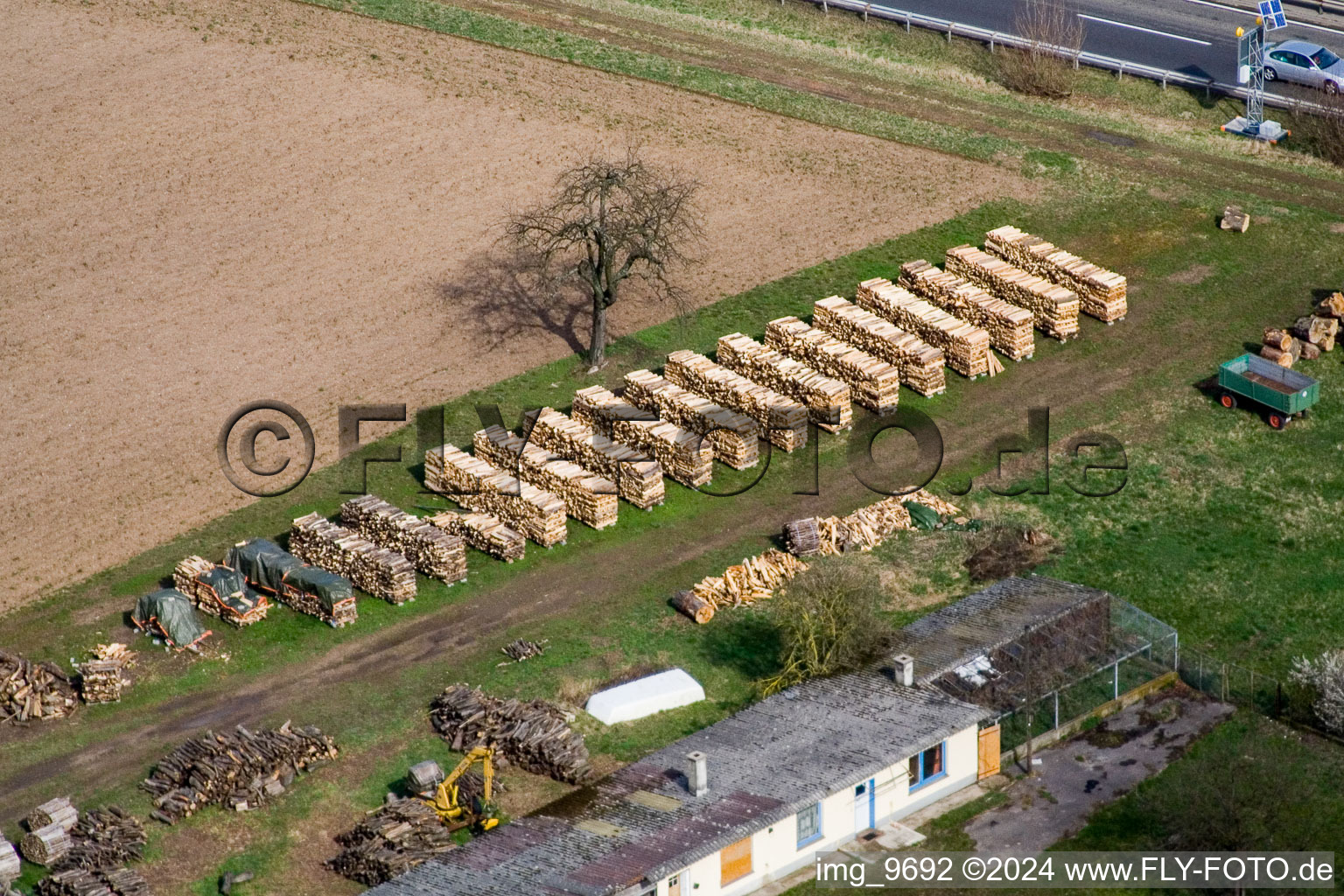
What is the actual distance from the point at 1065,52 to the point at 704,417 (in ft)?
101

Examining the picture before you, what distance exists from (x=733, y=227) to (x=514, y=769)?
3057 centimetres

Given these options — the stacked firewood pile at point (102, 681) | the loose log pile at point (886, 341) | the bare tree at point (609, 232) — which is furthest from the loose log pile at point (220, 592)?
the loose log pile at point (886, 341)

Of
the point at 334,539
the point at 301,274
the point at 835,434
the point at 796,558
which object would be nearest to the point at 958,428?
the point at 835,434

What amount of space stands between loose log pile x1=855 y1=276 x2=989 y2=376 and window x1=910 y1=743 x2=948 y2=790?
2010 centimetres

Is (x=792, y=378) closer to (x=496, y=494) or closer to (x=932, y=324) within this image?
(x=932, y=324)

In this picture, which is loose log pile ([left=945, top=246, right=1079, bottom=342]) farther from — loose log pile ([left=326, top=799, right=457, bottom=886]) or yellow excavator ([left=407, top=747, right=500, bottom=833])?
loose log pile ([left=326, top=799, right=457, bottom=886])

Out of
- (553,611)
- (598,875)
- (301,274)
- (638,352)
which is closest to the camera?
(598,875)

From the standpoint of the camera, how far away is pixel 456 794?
138 ft

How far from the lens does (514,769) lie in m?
43.7

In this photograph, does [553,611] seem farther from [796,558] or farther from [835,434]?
[835,434]

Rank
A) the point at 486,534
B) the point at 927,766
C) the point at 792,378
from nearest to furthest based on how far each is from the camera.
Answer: the point at 927,766
the point at 486,534
the point at 792,378

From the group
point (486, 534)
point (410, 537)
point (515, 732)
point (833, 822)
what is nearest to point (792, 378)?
point (486, 534)

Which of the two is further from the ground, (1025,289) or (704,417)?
(1025,289)

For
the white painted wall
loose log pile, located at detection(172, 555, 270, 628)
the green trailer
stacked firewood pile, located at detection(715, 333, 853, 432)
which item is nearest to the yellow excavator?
the white painted wall
